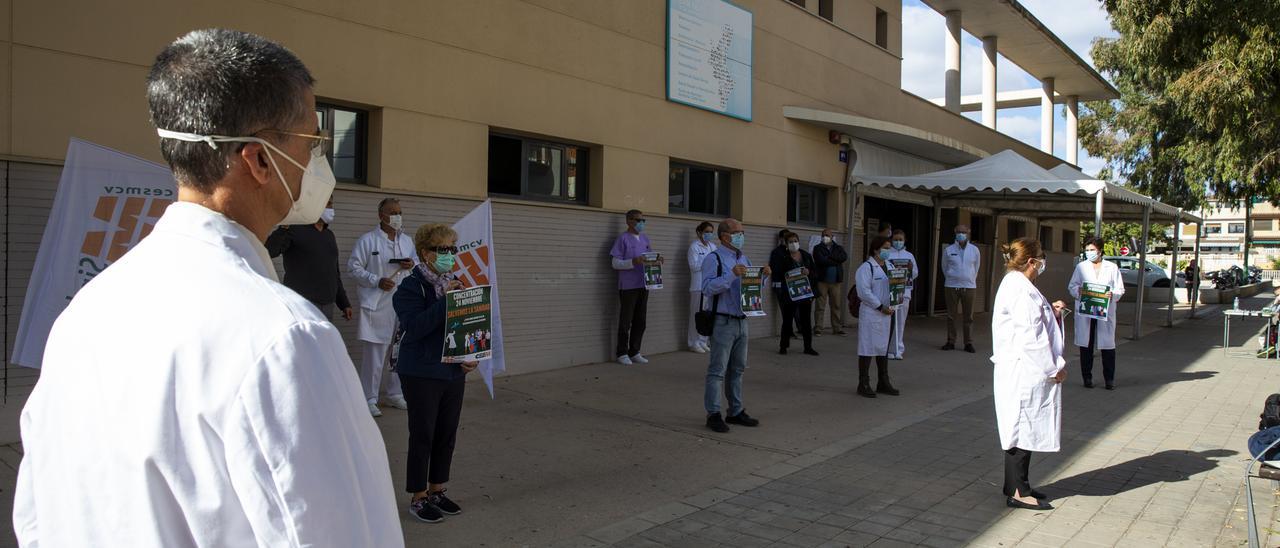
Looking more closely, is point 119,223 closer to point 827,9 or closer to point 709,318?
point 709,318

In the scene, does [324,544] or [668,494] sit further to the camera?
[668,494]

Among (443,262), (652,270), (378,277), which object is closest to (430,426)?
(443,262)

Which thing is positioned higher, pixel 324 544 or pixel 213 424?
pixel 213 424

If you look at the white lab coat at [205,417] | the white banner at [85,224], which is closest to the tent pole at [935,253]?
the white banner at [85,224]

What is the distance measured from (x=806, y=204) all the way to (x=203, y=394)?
15.5m

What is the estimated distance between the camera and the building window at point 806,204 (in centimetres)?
1564

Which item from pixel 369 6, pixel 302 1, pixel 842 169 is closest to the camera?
pixel 302 1

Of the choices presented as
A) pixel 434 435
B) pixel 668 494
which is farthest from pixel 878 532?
pixel 434 435

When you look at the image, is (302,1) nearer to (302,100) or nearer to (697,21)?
(697,21)

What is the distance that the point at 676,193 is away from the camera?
1281 cm

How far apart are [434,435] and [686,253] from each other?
789 centimetres

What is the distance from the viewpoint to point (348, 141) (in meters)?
8.63

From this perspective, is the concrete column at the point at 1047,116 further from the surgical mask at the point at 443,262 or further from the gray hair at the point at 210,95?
the gray hair at the point at 210,95

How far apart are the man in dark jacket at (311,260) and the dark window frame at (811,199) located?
9.84 meters
